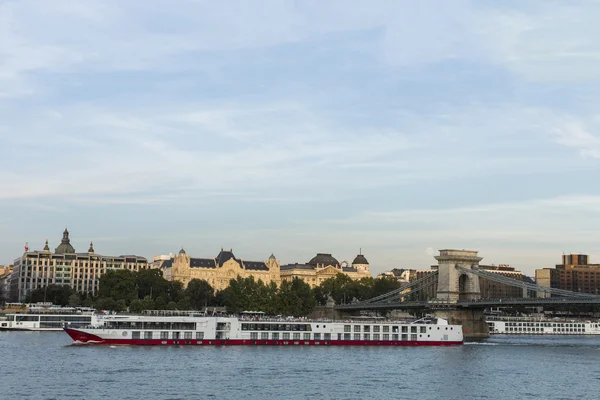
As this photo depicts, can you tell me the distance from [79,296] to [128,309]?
91.7 ft

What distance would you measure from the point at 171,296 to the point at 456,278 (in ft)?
216

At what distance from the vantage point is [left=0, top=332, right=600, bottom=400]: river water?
51481 millimetres

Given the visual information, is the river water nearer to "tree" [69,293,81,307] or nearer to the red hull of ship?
the red hull of ship

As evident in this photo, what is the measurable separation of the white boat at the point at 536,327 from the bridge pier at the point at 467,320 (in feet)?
108

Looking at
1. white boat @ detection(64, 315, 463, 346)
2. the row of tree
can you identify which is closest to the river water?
white boat @ detection(64, 315, 463, 346)

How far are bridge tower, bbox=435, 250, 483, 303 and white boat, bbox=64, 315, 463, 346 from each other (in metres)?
30.8

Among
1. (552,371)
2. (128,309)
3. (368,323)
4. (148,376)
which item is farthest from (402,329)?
(128,309)

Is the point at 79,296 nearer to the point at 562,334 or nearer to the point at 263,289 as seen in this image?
the point at 263,289

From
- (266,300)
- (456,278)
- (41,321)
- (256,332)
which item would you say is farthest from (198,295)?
(256,332)

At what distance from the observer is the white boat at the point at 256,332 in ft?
265

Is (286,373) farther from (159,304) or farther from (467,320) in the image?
(159,304)

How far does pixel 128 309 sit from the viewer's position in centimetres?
14288

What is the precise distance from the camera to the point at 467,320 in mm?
121125

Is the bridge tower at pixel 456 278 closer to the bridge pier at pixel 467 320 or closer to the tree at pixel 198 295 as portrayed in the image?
the bridge pier at pixel 467 320
